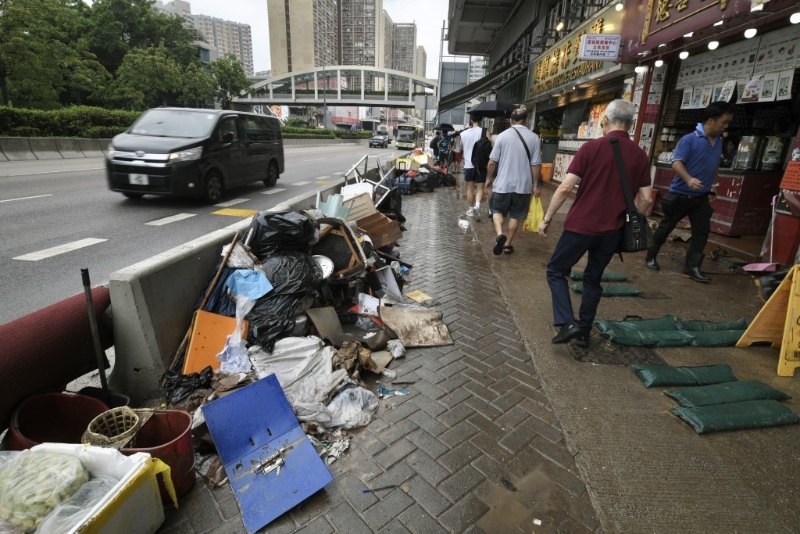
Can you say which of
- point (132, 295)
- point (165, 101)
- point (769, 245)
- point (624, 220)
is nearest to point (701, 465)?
point (624, 220)

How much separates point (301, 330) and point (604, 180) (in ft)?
8.52

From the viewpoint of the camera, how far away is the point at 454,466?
2.29m

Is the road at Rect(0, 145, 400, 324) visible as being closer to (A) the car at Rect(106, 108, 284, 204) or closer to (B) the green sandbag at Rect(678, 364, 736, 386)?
(A) the car at Rect(106, 108, 284, 204)

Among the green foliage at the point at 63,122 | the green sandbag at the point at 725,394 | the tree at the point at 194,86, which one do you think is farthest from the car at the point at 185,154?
the tree at the point at 194,86

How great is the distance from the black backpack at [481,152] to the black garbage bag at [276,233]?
569cm

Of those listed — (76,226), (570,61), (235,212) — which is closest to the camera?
(76,226)

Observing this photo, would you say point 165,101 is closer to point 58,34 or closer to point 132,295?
point 58,34

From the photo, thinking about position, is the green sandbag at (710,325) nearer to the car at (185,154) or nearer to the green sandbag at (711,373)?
the green sandbag at (711,373)

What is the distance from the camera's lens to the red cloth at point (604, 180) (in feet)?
10.5

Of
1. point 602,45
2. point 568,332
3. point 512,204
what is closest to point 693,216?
point 512,204

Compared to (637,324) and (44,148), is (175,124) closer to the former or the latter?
(637,324)

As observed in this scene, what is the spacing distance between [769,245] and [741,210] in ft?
5.74

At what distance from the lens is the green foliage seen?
14523 mm

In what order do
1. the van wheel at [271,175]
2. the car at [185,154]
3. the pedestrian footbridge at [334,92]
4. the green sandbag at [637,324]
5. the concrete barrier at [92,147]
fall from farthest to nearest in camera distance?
the pedestrian footbridge at [334,92]
the concrete barrier at [92,147]
the van wheel at [271,175]
the car at [185,154]
the green sandbag at [637,324]
